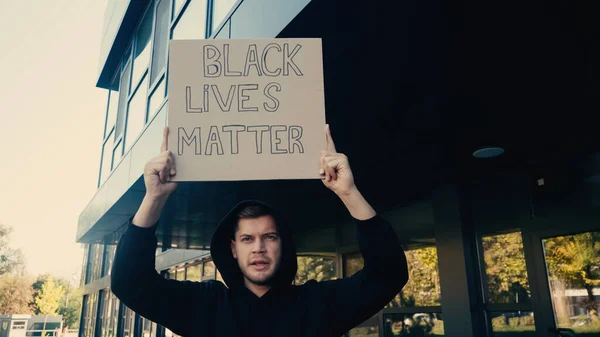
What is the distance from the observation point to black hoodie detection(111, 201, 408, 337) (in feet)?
5.85

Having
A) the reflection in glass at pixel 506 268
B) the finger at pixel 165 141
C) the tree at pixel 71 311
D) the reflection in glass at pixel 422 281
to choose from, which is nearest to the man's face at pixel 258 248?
the finger at pixel 165 141

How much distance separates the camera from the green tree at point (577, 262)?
450cm

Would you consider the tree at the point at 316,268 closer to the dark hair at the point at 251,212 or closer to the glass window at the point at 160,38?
the glass window at the point at 160,38

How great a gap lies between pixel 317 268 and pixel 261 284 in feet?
22.7

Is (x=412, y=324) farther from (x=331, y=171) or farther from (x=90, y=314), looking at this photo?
(x=90, y=314)

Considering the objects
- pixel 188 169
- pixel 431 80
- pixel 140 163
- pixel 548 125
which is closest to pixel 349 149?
pixel 431 80

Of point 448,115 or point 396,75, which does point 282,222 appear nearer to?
point 396,75

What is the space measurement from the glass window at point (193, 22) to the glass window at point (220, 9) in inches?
9.6

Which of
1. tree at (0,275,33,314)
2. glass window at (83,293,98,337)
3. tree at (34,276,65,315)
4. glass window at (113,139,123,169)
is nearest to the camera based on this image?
glass window at (113,139,123,169)

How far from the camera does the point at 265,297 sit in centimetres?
194

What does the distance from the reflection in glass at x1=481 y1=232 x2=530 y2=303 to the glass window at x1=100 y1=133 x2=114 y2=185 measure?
8.51 m

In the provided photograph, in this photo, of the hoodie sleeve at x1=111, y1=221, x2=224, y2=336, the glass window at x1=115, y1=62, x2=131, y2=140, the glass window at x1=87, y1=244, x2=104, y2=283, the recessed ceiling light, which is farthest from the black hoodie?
the glass window at x1=87, y1=244, x2=104, y2=283

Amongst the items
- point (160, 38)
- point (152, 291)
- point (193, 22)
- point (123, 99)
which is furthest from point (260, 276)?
point (123, 99)

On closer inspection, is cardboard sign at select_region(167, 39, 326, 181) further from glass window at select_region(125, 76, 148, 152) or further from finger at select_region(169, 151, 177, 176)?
glass window at select_region(125, 76, 148, 152)
